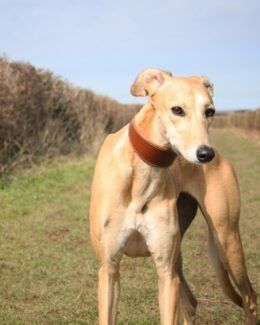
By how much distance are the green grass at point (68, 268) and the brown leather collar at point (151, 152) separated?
1580 millimetres

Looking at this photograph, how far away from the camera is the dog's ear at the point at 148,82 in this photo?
3.30 m

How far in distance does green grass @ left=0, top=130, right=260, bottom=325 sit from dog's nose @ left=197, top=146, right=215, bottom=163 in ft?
6.22

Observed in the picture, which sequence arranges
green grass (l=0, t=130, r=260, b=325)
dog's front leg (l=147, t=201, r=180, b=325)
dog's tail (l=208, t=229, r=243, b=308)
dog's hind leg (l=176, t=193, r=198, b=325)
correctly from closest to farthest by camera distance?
1. dog's front leg (l=147, t=201, r=180, b=325)
2. dog's tail (l=208, t=229, r=243, b=308)
3. dog's hind leg (l=176, t=193, r=198, b=325)
4. green grass (l=0, t=130, r=260, b=325)

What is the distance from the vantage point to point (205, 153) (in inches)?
113

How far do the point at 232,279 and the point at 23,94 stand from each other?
9.03m

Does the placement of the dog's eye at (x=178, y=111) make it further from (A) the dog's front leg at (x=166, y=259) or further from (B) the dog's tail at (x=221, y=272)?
(B) the dog's tail at (x=221, y=272)

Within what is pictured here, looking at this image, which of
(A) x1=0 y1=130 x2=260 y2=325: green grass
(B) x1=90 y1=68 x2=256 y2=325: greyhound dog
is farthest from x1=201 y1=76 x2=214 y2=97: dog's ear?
(A) x1=0 y1=130 x2=260 y2=325: green grass

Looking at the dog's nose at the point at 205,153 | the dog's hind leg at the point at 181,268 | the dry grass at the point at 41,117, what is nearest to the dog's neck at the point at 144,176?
the dog's nose at the point at 205,153

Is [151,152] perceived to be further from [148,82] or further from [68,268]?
[68,268]

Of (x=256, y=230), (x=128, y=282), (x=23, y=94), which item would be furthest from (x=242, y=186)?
(x=128, y=282)

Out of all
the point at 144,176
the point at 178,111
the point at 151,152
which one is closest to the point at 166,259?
the point at 144,176

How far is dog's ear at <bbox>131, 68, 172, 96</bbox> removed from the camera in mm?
3304

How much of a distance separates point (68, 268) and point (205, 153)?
317cm

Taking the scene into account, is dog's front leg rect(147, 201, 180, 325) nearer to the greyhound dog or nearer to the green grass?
the greyhound dog
